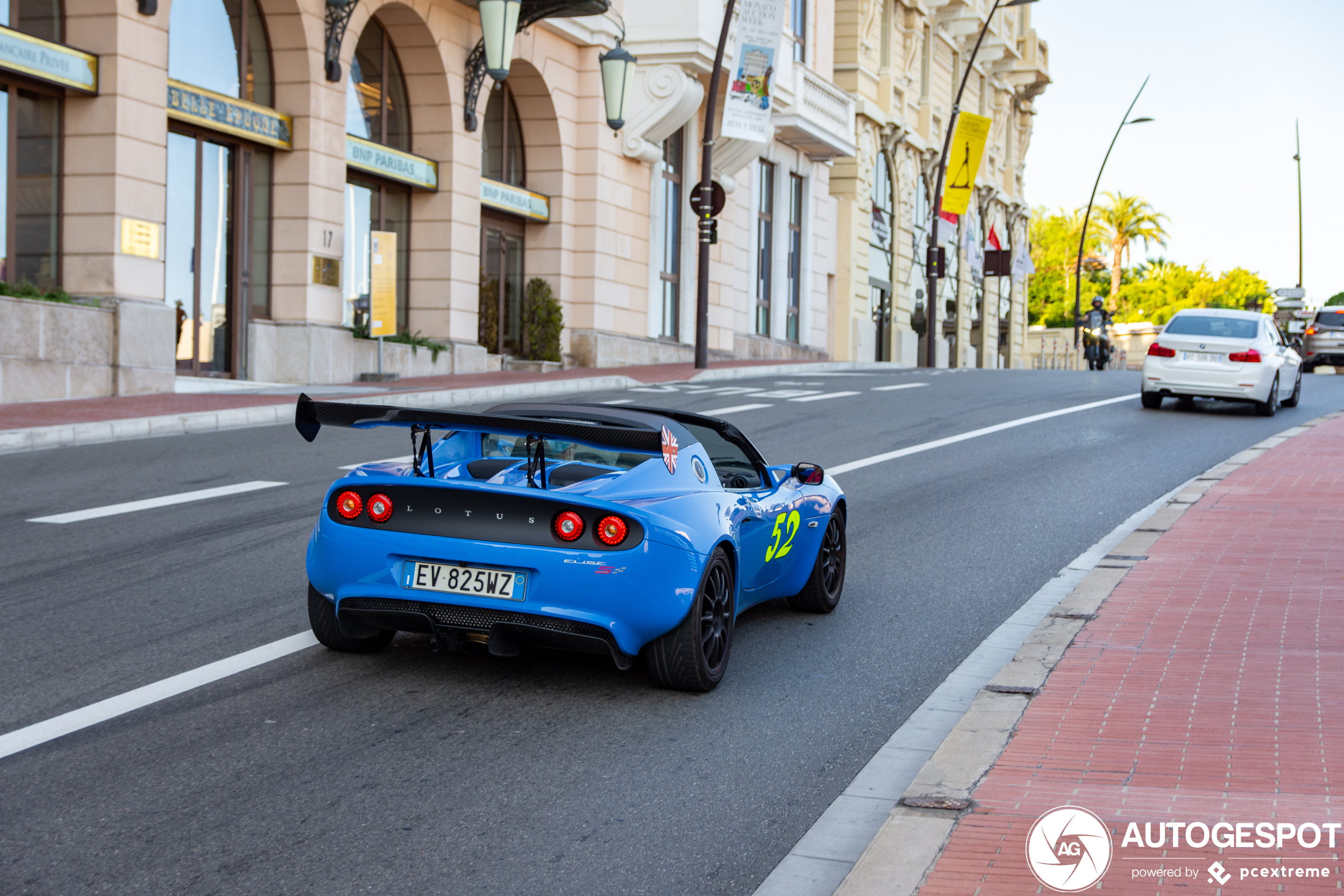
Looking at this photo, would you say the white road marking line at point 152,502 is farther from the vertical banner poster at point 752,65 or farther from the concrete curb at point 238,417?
the vertical banner poster at point 752,65

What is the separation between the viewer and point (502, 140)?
28266 millimetres

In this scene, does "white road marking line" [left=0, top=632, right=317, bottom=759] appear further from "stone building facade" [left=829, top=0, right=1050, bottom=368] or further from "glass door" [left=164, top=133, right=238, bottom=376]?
"stone building facade" [left=829, top=0, right=1050, bottom=368]

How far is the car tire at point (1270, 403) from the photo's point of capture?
1897 cm

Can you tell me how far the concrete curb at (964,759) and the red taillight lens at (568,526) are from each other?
1.48m

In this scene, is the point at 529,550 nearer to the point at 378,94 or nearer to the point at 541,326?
the point at 378,94

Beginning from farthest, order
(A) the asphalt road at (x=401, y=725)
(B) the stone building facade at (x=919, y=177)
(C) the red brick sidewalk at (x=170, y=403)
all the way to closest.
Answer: (B) the stone building facade at (x=919, y=177), (C) the red brick sidewalk at (x=170, y=403), (A) the asphalt road at (x=401, y=725)

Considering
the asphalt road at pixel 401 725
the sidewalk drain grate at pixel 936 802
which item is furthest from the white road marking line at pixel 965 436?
the sidewalk drain grate at pixel 936 802

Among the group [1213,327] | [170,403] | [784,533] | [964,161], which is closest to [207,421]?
[170,403]

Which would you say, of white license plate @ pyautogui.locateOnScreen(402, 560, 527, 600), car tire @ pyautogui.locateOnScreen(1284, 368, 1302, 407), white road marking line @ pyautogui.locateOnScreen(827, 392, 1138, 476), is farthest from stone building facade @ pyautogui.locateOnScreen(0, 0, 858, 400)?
car tire @ pyautogui.locateOnScreen(1284, 368, 1302, 407)

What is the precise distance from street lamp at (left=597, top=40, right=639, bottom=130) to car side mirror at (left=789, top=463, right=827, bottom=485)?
1820 centimetres

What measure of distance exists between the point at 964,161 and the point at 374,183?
2270 cm

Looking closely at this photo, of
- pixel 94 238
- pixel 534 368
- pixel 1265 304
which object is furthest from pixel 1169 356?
pixel 1265 304

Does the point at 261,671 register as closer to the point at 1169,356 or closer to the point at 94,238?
the point at 94,238

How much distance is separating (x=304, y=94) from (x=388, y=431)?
29.2ft
